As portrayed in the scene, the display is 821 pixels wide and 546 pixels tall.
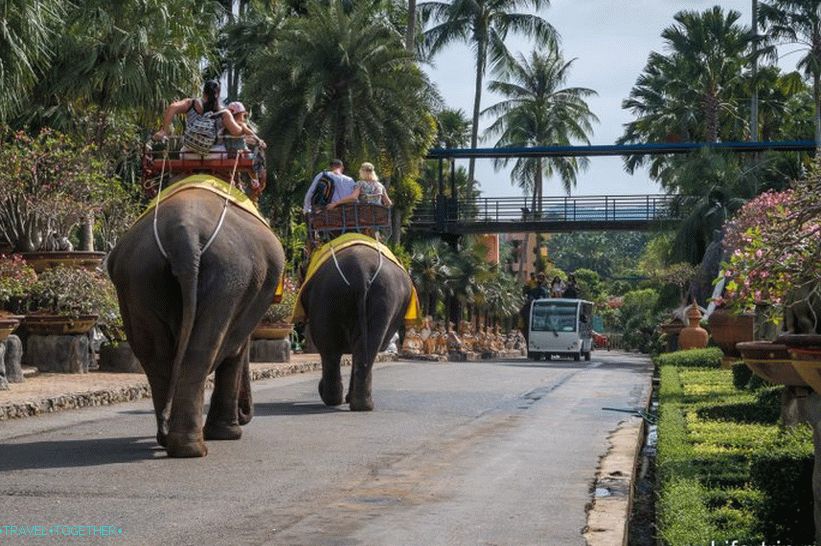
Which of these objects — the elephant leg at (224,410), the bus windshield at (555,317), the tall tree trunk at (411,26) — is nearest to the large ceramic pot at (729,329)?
the elephant leg at (224,410)

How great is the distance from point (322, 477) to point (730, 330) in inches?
579

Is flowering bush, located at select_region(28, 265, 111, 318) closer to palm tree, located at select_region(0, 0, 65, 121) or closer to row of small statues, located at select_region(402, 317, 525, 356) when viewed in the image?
palm tree, located at select_region(0, 0, 65, 121)

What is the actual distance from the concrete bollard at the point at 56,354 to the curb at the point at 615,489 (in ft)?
26.4

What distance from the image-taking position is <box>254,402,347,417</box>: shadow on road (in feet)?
43.9

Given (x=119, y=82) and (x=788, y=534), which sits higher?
(x=119, y=82)

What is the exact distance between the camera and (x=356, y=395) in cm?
1353

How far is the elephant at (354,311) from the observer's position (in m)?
13.7

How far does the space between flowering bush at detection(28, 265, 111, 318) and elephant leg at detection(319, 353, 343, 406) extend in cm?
482

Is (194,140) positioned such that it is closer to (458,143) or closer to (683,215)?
(683,215)

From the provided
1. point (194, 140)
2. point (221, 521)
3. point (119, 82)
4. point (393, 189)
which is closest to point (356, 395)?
point (194, 140)

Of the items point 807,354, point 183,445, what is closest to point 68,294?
point 183,445

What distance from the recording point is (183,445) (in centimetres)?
909

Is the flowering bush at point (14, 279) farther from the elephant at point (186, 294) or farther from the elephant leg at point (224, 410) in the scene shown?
the elephant at point (186, 294)

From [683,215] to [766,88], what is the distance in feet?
40.6
